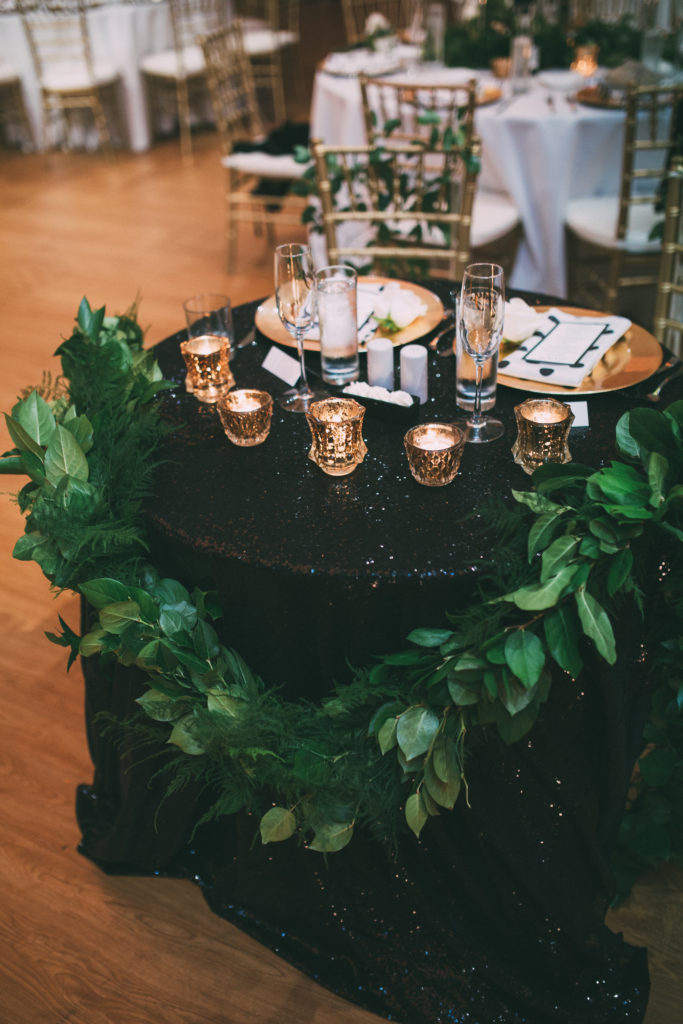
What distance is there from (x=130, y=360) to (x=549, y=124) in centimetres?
214

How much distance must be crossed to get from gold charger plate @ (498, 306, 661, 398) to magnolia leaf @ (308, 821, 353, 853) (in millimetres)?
751

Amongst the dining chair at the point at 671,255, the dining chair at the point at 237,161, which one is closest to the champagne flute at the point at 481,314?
the dining chair at the point at 671,255

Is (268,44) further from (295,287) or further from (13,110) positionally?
(295,287)

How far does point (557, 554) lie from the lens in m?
1.07

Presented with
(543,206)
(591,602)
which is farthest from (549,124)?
(591,602)

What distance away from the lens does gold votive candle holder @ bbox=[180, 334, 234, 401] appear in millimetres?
1491

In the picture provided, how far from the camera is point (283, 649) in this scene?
125cm

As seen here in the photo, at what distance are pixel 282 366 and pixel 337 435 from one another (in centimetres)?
38

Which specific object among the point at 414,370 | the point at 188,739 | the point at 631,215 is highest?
the point at 414,370

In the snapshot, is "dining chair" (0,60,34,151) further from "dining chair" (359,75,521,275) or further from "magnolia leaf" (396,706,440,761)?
"magnolia leaf" (396,706,440,761)

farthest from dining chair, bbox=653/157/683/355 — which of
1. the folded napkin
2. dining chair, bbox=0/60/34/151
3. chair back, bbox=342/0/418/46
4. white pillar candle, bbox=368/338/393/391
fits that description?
dining chair, bbox=0/60/34/151

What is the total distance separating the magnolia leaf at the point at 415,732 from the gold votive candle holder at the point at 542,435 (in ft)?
1.26

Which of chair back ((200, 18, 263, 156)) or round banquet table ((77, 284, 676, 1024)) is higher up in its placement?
chair back ((200, 18, 263, 156))

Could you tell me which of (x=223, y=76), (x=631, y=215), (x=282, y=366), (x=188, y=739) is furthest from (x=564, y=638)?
(x=223, y=76)
